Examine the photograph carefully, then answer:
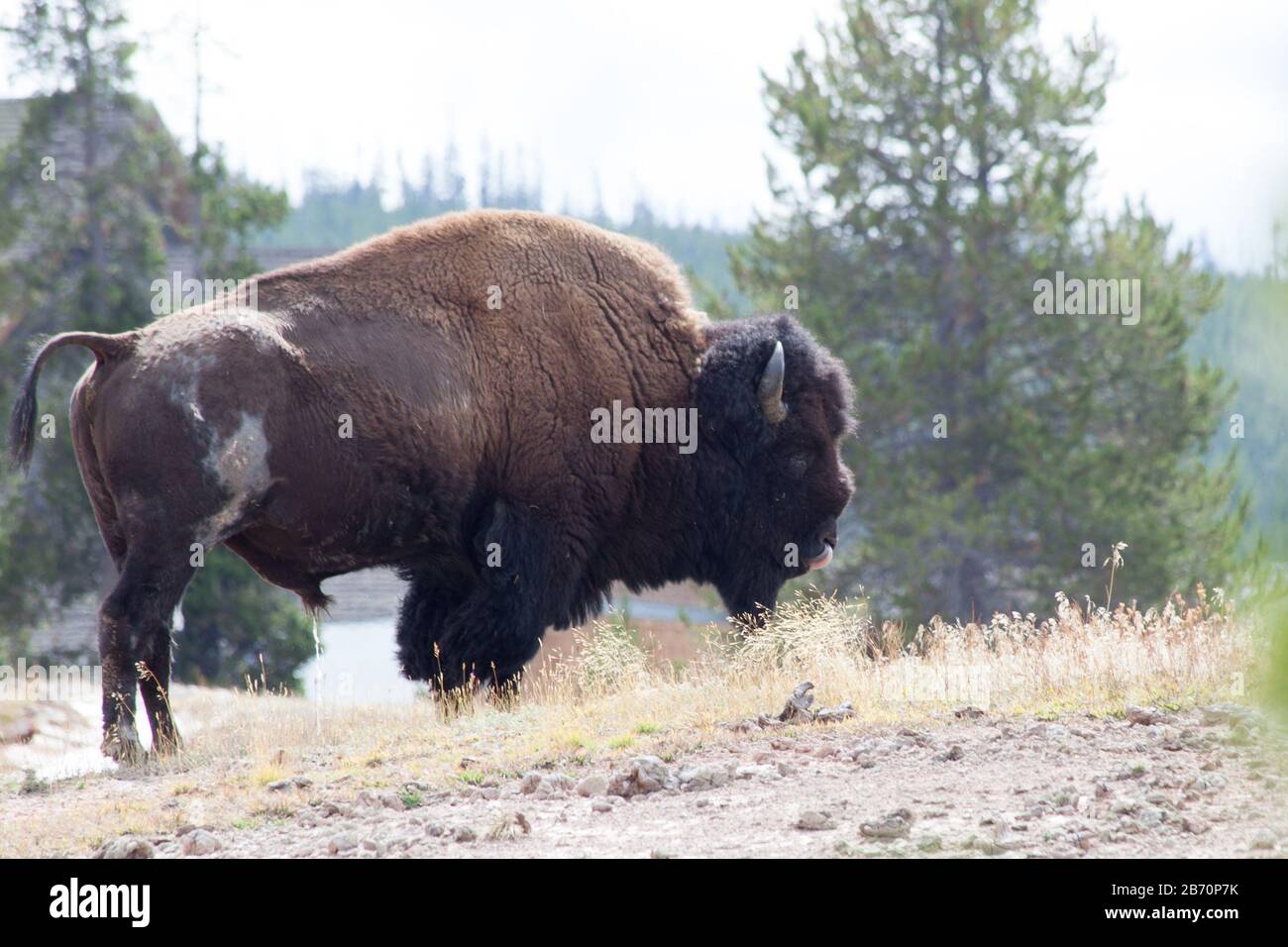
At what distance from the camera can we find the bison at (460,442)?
726 centimetres

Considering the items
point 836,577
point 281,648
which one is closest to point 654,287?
point 836,577

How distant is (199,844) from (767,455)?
486 cm

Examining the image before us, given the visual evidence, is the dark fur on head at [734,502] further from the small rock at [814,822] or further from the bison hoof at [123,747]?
the small rock at [814,822]

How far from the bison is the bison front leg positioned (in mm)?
15

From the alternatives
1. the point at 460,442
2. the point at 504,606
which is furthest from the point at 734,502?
the point at 460,442

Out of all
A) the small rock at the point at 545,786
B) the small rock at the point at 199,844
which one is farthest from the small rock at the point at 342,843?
the small rock at the point at 545,786

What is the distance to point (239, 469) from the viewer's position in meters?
7.32

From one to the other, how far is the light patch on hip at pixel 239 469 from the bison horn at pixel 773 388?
3.17 m

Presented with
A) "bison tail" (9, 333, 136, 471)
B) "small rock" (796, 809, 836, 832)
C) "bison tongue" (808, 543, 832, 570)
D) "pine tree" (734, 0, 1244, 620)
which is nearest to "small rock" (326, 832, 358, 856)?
"small rock" (796, 809, 836, 832)

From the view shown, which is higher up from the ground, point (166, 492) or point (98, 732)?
point (166, 492)

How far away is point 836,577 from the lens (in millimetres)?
20750

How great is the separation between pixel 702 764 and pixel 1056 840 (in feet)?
5.73

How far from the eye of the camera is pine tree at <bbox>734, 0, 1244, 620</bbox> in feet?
66.4

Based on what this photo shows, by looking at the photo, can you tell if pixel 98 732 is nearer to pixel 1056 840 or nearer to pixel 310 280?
pixel 310 280
